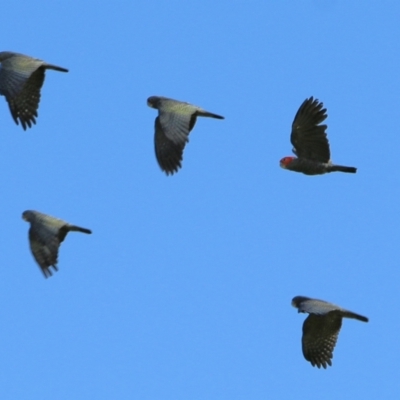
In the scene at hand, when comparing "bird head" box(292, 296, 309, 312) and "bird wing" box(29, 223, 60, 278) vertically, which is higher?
"bird head" box(292, 296, 309, 312)

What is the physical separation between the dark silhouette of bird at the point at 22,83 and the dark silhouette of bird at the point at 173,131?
2073 millimetres

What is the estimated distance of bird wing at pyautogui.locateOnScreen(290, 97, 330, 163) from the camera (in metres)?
27.6

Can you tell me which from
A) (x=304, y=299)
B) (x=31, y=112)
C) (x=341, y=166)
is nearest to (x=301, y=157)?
(x=341, y=166)

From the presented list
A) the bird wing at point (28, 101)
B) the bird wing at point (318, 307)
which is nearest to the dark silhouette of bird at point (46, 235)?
the bird wing at point (28, 101)

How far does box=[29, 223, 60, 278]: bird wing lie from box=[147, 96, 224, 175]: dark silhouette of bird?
2400 millimetres

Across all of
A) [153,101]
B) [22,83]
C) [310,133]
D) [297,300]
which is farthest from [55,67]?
[297,300]

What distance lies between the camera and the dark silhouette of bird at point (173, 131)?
27156 mm

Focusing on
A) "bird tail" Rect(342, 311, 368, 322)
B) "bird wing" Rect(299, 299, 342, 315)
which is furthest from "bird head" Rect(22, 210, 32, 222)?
"bird tail" Rect(342, 311, 368, 322)

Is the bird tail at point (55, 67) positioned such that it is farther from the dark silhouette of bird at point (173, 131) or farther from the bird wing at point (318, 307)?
the bird wing at point (318, 307)

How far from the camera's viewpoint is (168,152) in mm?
27219

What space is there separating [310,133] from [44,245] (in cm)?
529

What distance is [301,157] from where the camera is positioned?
1119 inches

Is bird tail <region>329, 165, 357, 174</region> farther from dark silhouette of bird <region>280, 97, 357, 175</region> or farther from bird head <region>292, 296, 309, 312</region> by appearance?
bird head <region>292, 296, 309, 312</region>

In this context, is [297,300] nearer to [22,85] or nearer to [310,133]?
[310,133]
